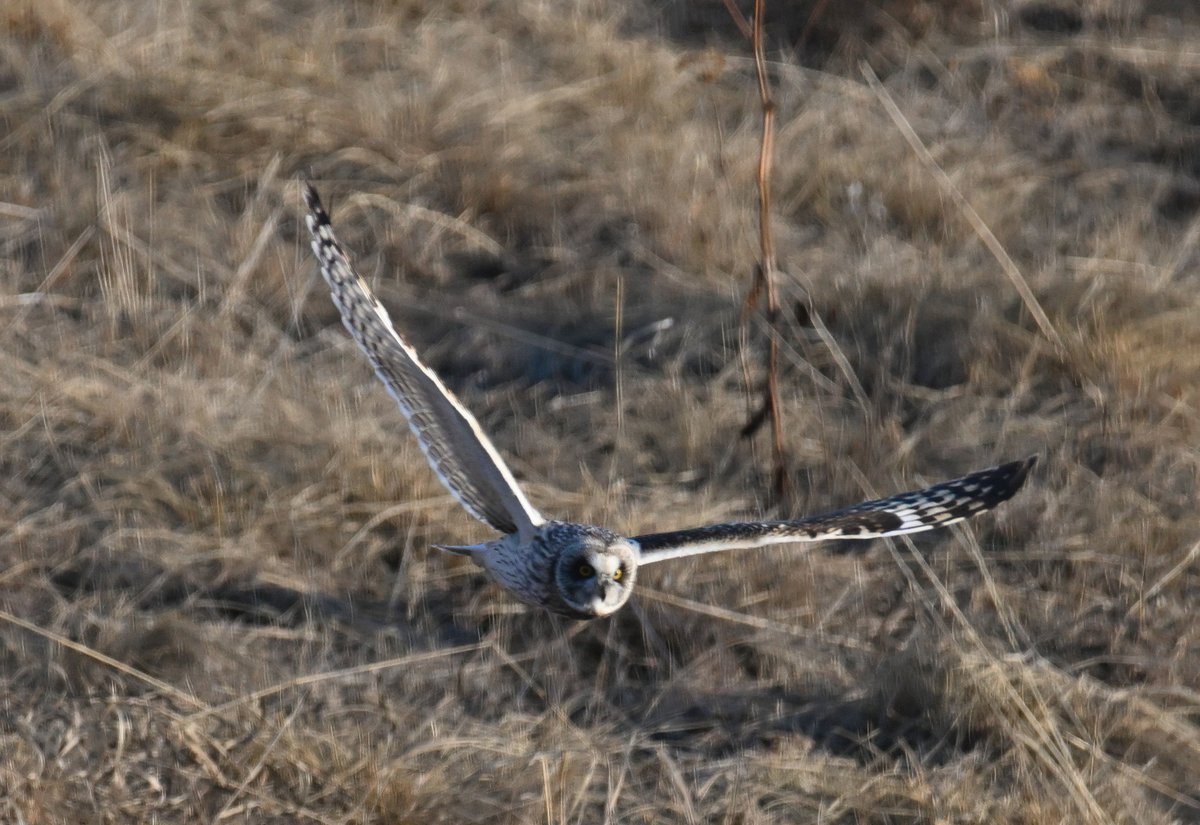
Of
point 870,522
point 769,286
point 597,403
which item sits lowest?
point 597,403

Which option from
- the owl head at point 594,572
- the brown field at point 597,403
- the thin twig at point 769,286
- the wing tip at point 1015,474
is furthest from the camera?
the thin twig at point 769,286

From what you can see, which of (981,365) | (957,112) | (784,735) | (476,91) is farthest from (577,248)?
(784,735)

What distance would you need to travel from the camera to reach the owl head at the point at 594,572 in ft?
11.3

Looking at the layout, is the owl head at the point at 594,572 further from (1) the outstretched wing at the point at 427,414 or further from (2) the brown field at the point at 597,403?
(2) the brown field at the point at 597,403

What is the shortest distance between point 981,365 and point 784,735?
1.74 meters

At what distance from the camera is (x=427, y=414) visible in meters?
3.71

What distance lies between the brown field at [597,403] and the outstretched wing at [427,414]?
1.56 ft

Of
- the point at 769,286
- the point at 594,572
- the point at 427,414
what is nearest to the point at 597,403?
the point at 769,286

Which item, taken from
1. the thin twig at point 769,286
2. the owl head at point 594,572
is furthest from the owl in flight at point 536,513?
the thin twig at point 769,286

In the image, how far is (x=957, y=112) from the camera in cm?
677

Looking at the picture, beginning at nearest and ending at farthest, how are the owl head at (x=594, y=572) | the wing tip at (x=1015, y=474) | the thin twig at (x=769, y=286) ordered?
the owl head at (x=594, y=572)
the wing tip at (x=1015, y=474)
the thin twig at (x=769, y=286)

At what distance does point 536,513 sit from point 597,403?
149cm

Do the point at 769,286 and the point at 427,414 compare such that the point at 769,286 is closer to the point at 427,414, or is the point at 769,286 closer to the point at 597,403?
the point at 597,403

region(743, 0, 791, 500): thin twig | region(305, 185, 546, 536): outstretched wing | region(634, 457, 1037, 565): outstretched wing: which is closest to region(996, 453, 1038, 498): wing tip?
region(634, 457, 1037, 565): outstretched wing
